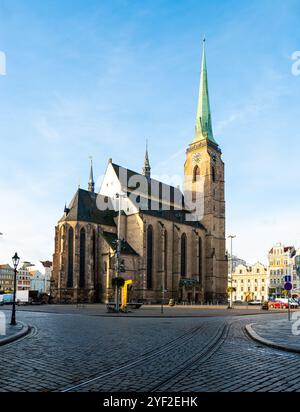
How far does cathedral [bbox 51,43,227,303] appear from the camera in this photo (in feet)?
204

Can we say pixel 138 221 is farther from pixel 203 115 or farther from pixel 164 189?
pixel 203 115

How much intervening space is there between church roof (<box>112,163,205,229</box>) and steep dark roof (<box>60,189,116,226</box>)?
212 inches

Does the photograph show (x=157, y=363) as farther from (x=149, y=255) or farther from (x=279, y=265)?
(x=279, y=265)

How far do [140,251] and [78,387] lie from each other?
57613 millimetres

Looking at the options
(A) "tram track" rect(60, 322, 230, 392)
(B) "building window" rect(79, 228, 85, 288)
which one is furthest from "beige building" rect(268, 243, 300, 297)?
(A) "tram track" rect(60, 322, 230, 392)

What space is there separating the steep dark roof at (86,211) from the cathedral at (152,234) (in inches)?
7.6

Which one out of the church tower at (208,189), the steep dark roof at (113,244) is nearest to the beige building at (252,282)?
the church tower at (208,189)

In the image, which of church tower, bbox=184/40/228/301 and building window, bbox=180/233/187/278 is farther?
church tower, bbox=184/40/228/301

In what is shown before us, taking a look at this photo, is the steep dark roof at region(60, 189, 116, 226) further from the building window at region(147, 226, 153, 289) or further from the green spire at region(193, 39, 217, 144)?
the green spire at region(193, 39, 217, 144)

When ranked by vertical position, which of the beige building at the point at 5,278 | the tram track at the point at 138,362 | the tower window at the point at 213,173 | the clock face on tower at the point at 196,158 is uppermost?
the clock face on tower at the point at 196,158

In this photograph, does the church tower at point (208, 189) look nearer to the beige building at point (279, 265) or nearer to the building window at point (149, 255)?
the building window at point (149, 255)

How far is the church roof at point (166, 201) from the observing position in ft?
235
